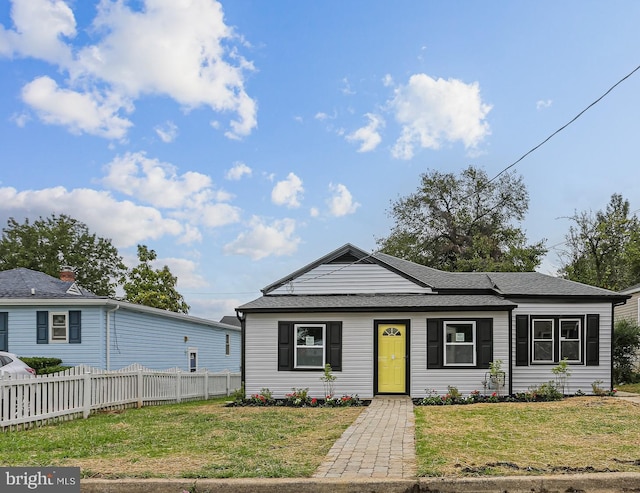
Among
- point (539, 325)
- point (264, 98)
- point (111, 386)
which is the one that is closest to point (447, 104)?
point (264, 98)

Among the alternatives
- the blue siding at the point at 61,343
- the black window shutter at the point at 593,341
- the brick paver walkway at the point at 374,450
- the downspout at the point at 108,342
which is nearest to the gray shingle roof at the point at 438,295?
the black window shutter at the point at 593,341

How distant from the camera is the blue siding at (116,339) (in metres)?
19.2

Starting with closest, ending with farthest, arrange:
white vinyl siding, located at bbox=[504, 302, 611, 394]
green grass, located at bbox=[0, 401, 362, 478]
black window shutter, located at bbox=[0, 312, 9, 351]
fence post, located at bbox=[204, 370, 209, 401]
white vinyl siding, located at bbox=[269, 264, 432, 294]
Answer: green grass, located at bbox=[0, 401, 362, 478] → white vinyl siding, located at bbox=[504, 302, 611, 394] → white vinyl siding, located at bbox=[269, 264, 432, 294] → black window shutter, located at bbox=[0, 312, 9, 351] → fence post, located at bbox=[204, 370, 209, 401]

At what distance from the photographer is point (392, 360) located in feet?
54.2

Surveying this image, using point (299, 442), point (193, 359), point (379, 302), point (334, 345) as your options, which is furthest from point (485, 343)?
point (193, 359)

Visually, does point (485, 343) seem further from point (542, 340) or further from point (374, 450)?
point (374, 450)

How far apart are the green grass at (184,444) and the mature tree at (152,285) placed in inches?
1127

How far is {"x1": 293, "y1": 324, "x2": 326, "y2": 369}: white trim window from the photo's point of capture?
16.6 m

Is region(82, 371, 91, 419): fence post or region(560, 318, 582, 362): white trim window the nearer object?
region(82, 371, 91, 419): fence post

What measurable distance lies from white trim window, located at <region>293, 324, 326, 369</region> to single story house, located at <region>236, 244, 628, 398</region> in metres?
0.03

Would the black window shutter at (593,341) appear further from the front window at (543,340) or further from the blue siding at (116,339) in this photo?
the blue siding at (116,339)

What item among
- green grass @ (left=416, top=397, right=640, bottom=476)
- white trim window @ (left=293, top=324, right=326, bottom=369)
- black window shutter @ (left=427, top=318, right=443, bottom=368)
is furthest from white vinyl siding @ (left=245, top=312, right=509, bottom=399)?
green grass @ (left=416, top=397, right=640, bottom=476)

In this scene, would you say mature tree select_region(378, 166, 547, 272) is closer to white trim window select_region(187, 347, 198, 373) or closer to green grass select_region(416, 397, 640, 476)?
white trim window select_region(187, 347, 198, 373)

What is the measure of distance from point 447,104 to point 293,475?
43.0ft
